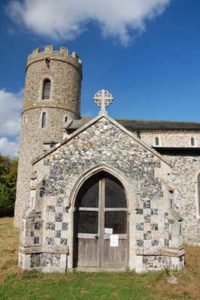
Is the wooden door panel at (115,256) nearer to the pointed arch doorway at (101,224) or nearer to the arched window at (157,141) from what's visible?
the pointed arch doorway at (101,224)

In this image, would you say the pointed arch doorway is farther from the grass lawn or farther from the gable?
the gable

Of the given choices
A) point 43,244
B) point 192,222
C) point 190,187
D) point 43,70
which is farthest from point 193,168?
point 43,70

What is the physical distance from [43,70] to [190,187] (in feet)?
54.7

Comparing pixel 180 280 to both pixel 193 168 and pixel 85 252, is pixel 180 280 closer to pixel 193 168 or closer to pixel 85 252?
pixel 85 252

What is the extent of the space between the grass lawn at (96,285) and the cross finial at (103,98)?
19.0 ft

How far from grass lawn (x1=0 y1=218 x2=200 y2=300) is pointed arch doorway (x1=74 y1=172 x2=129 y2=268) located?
73cm

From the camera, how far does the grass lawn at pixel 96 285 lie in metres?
7.30

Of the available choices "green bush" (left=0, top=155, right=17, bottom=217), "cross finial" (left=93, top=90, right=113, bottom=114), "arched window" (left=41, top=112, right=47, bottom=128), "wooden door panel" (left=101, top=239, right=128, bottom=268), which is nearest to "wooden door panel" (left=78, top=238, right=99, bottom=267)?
"wooden door panel" (left=101, top=239, right=128, bottom=268)

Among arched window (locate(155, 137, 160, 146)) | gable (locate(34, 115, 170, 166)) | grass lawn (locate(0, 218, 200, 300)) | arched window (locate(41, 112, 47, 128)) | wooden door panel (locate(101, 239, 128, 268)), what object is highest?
arched window (locate(41, 112, 47, 128))

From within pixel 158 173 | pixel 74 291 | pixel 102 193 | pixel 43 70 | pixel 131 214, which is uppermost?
pixel 43 70

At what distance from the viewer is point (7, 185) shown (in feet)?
124

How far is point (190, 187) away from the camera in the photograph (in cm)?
1789

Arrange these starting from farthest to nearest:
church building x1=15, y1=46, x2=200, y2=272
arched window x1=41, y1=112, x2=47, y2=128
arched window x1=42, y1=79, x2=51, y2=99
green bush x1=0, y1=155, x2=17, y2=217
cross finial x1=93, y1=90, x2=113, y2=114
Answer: green bush x1=0, y1=155, x2=17, y2=217
arched window x1=42, y1=79, x2=51, y2=99
arched window x1=41, y1=112, x2=47, y2=128
cross finial x1=93, y1=90, x2=113, y2=114
church building x1=15, y1=46, x2=200, y2=272

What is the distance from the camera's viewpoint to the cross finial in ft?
35.3
